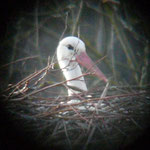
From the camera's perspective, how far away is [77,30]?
2.37 meters

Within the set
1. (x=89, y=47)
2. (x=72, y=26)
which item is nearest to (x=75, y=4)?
(x=72, y=26)

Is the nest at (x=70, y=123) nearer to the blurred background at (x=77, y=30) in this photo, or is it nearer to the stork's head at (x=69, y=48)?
the blurred background at (x=77, y=30)

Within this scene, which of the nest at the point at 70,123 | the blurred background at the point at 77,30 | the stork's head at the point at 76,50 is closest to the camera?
the nest at the point at 70,123

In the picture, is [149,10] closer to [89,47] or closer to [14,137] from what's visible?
[89,47]

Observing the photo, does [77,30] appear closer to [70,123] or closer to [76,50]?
[76,50]

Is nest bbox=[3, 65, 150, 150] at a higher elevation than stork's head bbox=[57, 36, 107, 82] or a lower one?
lower

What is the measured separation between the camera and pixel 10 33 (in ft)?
8.24

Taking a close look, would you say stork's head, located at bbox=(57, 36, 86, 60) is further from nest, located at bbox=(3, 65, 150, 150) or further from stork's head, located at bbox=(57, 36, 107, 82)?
nest, located at bbox=(3, 65, 150, 150)

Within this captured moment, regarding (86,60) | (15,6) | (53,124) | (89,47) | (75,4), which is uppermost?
(15,6)

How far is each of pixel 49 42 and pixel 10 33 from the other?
879mm

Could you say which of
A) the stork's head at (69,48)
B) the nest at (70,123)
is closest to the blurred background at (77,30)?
the stork's head at (69,48)

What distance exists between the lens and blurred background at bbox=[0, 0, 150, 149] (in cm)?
214

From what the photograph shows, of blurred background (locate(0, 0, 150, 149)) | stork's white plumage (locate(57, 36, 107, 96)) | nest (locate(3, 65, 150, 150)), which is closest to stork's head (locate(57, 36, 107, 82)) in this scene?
stork's white plumage (locate(57, 36, 107, 96))

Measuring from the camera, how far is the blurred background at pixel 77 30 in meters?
2.14
